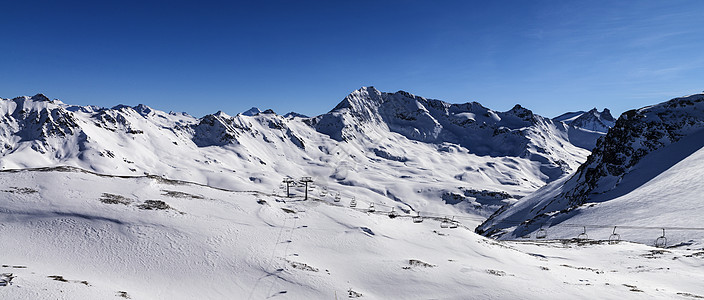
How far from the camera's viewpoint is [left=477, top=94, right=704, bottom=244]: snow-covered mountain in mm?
52250

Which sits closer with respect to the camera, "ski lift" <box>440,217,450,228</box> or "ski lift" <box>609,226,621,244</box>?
"ski lift" <box>440,217,450,228</box>

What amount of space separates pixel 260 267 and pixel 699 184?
2947 inches

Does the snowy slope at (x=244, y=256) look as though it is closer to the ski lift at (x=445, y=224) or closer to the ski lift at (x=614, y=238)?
the ski lift at (x=445, y=224)

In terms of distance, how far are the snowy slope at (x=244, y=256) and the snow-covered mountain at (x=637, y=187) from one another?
16.3 meters

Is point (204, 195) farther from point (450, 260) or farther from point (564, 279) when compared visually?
point (564, 279)

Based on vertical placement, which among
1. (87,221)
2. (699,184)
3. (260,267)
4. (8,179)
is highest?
(699,184)

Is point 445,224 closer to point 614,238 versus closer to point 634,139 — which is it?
point 614,238

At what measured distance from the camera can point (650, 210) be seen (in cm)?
5488

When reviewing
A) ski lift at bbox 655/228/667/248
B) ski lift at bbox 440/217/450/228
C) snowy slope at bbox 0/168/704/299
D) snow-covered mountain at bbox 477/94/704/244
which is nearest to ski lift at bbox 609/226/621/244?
snow-covered mountain at bbox 477/94/704/244

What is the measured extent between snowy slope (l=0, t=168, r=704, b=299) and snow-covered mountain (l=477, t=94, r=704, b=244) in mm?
16271

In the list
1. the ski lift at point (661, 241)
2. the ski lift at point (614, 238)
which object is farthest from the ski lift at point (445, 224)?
the ski lift at point (661, 241)

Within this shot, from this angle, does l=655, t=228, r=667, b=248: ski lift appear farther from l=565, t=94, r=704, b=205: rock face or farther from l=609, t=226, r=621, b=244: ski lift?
l=565, t=94, r=704, b=205: rock face

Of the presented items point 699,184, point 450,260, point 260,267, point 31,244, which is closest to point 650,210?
point 699,184

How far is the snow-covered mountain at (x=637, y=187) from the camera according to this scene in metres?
52.2
